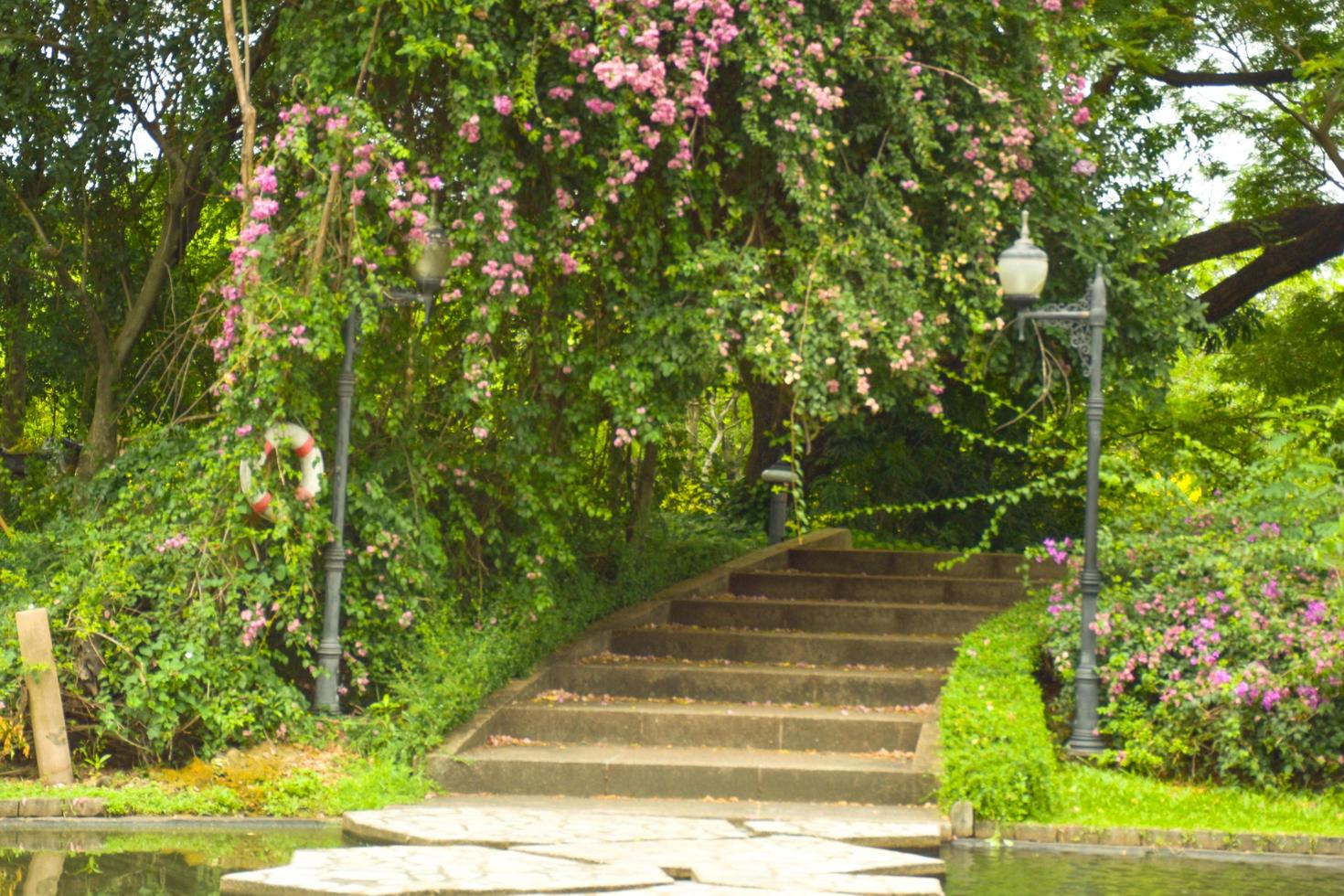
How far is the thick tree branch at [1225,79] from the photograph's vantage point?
18.6 metres

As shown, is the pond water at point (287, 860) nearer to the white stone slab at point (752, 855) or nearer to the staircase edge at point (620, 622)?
the white stone slab at point (752, 855)

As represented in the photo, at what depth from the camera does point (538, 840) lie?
26.7ft

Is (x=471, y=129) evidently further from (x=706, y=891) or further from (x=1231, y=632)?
(x=1231, y=632)

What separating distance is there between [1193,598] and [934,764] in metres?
2.10

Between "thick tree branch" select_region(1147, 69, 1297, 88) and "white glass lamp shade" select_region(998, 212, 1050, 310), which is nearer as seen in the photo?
"white glass lamp shade" select_region(998, 212, 1050, 310)

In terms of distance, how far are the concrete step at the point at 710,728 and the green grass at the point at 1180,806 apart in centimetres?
121

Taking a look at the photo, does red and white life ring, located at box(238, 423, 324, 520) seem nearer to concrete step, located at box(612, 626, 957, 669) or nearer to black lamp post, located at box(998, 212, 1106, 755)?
concrete step, located at box(612, 626, 957, 669)

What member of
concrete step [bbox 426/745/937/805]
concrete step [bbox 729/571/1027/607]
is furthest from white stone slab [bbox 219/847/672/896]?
concrete step [bbox 729/571/1027/607]

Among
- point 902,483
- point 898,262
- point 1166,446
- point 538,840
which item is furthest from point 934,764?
point 1166,446

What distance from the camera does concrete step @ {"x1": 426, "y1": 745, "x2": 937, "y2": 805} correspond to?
9.80m

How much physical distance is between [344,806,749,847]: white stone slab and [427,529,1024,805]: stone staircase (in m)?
0.93

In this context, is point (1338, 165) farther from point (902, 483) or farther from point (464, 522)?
point (464, 522)

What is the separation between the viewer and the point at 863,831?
8625 millimetres

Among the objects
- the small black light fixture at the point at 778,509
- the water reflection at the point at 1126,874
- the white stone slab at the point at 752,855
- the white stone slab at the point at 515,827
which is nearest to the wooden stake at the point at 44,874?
the white stone slab at the point at 515,827
